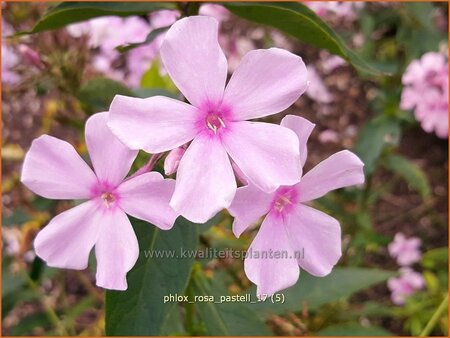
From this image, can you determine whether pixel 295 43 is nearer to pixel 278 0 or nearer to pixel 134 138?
pixel 278 0

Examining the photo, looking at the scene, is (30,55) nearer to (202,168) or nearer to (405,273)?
(202,168)

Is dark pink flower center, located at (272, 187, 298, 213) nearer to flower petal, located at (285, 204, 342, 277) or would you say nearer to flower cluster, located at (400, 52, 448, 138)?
flower petal, located at (285, 204, 342, 277)

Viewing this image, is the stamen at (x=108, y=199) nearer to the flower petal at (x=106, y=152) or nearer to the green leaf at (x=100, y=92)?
the flower petal at (x=106, y=152)

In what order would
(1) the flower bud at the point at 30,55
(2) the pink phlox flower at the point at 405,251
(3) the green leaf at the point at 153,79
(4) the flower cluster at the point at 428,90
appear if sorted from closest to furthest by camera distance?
(1) the flower bud at the point at 30,55 → (3) the green leaf at the point at 153,79 → (4) the flower cluster at the point at 428,90 → (2) the pink phlox flower at the point at 405,251

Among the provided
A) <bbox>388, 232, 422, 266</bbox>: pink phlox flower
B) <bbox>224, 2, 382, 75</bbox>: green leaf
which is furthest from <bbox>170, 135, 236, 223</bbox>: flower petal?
<bbox>388, 232, 422, 266</bbox>: pink phlox flower

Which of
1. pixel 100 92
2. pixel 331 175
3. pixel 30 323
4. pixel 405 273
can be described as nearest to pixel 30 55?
pixel 100 92

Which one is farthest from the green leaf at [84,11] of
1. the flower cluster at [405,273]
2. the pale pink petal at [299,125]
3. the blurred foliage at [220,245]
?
the flower cluster at [405,273]
